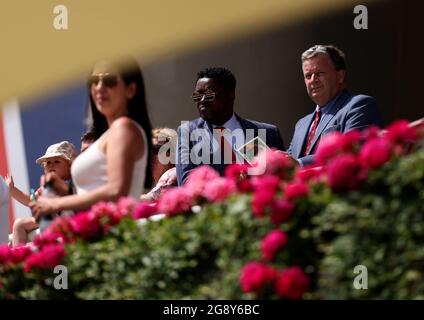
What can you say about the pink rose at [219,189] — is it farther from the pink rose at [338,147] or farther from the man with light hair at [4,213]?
the man with light hair at [4,213]

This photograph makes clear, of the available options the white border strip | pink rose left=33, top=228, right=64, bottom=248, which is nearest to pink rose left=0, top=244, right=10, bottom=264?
pink rose left=33, top=228, right=64, bottom=248

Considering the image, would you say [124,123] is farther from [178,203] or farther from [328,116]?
[328,116]

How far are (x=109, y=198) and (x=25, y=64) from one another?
351 cm

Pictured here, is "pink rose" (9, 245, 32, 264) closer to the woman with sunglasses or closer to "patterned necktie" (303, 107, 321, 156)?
the woman with sunglasses

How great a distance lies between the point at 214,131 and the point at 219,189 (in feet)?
5.60

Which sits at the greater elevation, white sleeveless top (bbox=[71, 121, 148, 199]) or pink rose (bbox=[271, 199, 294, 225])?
white sleeveless top (bbox=[71, 121, 148, 199])

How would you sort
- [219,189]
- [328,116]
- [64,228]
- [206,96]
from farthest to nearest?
1. [206,96]
2. [328,116]
3. [64,228]
4. [219,189]

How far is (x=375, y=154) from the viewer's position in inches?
126

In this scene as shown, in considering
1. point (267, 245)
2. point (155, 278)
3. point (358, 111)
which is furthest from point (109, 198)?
point (358, 111)

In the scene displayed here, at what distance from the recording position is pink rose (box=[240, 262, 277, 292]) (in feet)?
10.6

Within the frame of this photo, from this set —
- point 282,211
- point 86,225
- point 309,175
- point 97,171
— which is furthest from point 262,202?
point 97,171

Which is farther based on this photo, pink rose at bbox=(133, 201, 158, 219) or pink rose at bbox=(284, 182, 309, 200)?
pink rose at bbox=(133, 201, 158, 219)

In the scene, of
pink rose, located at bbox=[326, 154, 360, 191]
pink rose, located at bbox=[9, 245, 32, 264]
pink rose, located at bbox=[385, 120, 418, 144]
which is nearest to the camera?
pink rose, located at bbox=[326, 154, 360, 191]

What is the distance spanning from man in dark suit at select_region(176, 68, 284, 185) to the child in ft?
2.26
